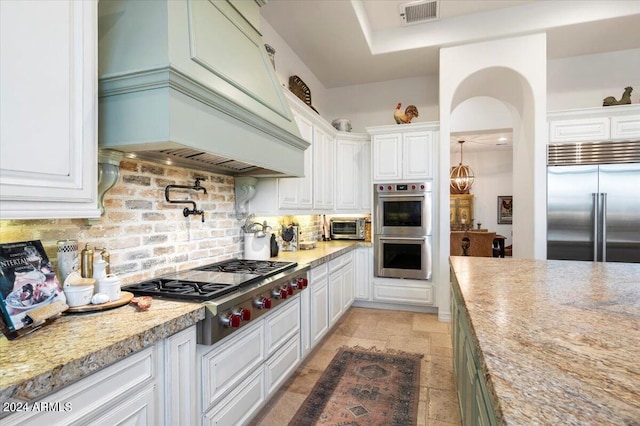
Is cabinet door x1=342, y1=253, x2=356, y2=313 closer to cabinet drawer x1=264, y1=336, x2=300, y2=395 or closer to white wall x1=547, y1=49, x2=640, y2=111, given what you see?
cabinet drawer x1=264, y1=336, x2=300, y2=395

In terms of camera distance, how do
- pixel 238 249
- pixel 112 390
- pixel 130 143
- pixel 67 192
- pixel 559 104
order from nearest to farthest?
pixel 112 390 → pixel 67 192 → pixel 130 143 → pixel 238 249 → pixel 559 104

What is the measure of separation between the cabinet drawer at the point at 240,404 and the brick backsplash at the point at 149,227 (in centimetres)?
83

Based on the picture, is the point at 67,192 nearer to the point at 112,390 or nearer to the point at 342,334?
the point at 112,390

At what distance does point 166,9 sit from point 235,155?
725mm

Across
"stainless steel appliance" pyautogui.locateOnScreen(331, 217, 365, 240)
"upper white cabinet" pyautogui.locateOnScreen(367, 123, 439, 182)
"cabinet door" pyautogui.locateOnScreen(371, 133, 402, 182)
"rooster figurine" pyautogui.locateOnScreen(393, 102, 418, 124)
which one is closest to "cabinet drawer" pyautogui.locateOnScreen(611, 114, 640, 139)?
"upper white cabinet" pyautogui.locateOnScreen(367, 123, 439, 182)

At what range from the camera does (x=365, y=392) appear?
240cm

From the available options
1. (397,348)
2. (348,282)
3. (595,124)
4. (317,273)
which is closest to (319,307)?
(317,273)

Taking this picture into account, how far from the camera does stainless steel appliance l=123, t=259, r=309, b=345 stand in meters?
1.53

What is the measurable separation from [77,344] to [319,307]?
7.19ft

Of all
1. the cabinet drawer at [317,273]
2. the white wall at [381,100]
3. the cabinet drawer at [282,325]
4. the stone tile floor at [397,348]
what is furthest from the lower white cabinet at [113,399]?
the white wall at [381,100]

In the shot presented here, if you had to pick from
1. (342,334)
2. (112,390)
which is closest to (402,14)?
(342,334)

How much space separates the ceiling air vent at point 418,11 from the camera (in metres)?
3.50

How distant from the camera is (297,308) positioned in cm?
255

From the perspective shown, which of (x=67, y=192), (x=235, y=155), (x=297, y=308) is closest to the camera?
(x=67, y=192)
